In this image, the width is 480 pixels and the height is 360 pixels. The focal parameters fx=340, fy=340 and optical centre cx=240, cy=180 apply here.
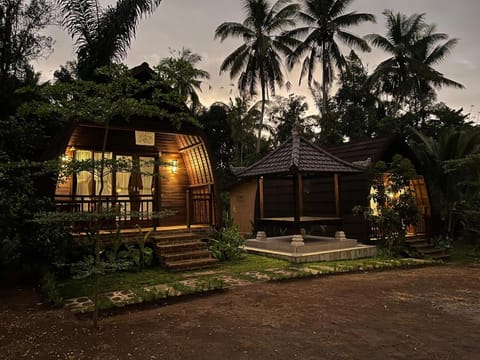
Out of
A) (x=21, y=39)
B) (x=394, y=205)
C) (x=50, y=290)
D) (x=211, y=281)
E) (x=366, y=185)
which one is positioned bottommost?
(x=211, y=281)

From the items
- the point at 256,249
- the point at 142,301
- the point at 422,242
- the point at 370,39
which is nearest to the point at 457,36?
the point at 370,39

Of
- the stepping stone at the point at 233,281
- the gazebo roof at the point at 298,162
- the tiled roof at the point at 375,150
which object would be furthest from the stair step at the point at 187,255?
the tiled roof at the point at 375,150

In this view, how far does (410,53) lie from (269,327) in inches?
944

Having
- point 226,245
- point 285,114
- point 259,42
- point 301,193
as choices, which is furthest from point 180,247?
point 285,114

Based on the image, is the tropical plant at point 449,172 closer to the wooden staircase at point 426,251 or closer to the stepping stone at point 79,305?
the wooden staircase at point 426,251

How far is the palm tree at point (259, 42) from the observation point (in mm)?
22109

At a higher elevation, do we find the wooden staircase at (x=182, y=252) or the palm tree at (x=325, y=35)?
the palm tree at (x=325, y=35)

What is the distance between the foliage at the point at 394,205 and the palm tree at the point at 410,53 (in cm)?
1371

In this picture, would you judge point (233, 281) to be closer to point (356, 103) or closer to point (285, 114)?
point (356, 103)

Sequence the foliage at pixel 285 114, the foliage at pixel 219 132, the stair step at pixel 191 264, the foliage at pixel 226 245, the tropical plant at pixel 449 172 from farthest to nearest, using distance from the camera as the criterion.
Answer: the foliage at pixel 285 114, the foliage at pixel 219 132, the tropical plant at pixel 449 172, the foliage at pixel 226 245, the stair step at pixel 191 264

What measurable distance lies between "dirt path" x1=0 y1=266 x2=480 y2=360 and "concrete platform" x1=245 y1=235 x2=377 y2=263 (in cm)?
287

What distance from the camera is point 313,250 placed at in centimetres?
958

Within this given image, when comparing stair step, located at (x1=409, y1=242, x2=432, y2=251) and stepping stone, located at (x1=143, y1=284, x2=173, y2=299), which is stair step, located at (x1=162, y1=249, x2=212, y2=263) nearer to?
stepping stone, located at (x1=143, y1=284, x2=173, y2=299)

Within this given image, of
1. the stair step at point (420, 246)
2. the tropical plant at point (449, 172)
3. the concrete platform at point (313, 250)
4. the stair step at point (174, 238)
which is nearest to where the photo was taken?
the stair step at point (174, 238)
